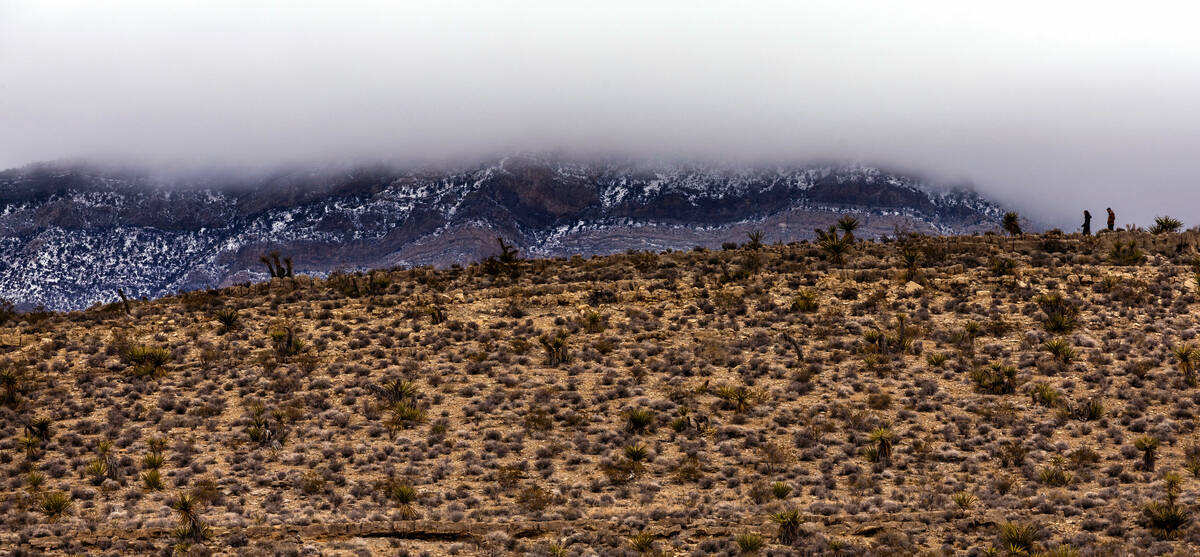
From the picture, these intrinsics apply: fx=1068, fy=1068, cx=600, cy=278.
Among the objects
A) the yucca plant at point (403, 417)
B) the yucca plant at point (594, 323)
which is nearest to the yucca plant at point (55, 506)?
the yucca plant at point (403, 417)

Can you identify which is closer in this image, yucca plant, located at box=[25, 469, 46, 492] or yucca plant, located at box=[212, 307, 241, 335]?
yucca plant, located at box=[25, 469, 46, 492]

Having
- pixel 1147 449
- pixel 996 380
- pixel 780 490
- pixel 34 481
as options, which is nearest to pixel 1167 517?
pixel 1147 449

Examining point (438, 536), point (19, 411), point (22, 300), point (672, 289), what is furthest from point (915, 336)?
point (22, 300)

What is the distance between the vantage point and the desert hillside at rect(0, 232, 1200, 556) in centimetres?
2406

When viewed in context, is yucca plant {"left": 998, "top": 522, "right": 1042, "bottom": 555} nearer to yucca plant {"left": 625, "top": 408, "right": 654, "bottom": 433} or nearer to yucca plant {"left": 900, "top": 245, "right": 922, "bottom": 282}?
yucca plant {"left": 625, "top": 408, "right": 654, "bottom": 433}

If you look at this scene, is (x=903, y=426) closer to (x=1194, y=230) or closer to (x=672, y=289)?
(x=672, y=289)

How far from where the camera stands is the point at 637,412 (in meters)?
30.4

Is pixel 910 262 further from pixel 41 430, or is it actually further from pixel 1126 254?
pixel 41 430

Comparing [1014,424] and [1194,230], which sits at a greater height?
[1194,230]

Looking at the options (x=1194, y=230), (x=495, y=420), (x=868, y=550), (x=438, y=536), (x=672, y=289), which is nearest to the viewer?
(x=868, y=550)

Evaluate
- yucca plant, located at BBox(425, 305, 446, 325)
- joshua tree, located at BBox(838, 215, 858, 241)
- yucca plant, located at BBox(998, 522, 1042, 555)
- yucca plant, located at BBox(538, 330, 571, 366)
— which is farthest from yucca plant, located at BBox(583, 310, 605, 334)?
yucca plant, located at BBox(998, 522, 1042, 555)

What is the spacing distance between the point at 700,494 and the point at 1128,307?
68.6ft

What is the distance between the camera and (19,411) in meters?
32.6

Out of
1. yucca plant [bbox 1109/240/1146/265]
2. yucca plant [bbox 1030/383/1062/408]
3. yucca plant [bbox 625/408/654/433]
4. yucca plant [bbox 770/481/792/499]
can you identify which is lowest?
yucca plant [bbox 770/481/792/499]
